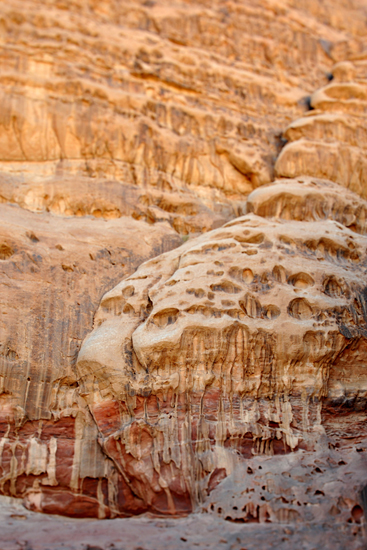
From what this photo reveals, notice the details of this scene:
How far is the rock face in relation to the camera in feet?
34.4

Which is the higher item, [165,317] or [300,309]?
[300,309]

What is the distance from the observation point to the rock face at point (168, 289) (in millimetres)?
10492

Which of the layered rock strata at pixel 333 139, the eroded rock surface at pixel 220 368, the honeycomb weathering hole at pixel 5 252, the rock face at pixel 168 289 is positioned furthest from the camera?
the layered rock strata at pixel 333 139

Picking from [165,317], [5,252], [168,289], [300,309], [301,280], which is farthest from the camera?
[5,252]

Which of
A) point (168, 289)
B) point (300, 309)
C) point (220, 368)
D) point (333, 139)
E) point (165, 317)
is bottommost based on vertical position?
point (220, 368)

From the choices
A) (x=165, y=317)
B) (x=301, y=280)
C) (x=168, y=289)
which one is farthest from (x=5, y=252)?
(x=301, y=280)

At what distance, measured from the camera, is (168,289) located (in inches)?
490

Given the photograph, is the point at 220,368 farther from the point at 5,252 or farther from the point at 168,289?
the point at 5,252

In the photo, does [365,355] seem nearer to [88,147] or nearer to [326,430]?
[326,430]

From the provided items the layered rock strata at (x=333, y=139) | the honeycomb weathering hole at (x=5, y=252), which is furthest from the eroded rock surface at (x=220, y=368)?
the layered rock strata at (x=333, y=139)

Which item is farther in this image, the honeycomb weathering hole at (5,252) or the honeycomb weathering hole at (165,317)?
the honeycomb weathering hole at (5,252)

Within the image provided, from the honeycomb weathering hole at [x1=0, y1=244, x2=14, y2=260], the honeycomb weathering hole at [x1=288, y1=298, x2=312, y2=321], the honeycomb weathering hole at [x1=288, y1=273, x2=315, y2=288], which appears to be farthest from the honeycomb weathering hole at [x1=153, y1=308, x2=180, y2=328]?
the honeycomb weathering hole at [x1=0, y1=244, x2=14, y2=260]

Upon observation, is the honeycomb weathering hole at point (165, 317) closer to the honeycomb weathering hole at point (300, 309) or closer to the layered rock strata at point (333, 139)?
the honeycomb weathering hole at point (300, 309)

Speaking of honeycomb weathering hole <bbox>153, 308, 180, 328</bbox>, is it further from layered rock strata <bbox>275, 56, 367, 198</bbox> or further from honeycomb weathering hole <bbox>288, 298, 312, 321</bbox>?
layered rock strata <bbox>275, 56, 367, 198</bbox>
